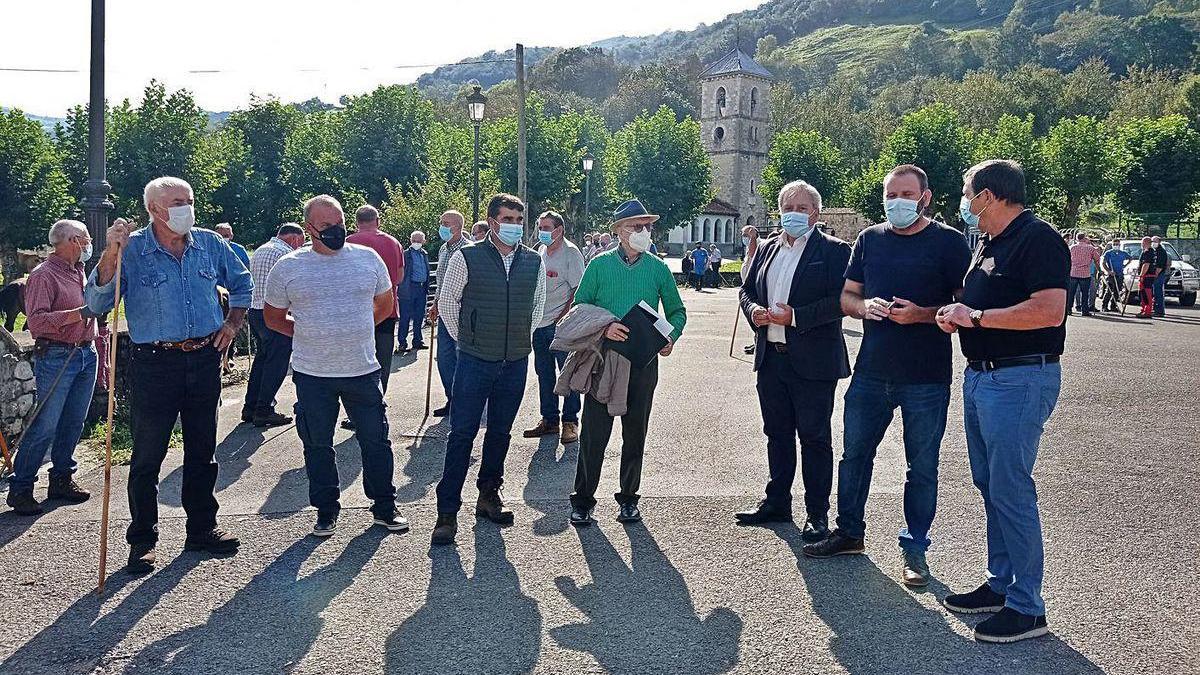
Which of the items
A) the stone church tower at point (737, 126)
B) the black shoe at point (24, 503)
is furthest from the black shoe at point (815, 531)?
the stone church tower at point (737, 126)

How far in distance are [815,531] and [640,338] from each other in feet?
5.01

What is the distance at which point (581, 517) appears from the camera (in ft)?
19.3

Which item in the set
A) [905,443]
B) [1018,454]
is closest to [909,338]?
[905,443]

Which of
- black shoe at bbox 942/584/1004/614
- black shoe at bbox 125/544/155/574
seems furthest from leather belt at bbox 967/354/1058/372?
black shoe at bbox 125/544/155/574

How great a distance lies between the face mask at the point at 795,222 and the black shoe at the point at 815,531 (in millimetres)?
1646

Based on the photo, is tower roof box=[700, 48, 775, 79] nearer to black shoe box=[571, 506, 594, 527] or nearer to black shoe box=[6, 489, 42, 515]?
black shoe box=[571, 506, 594, 527]

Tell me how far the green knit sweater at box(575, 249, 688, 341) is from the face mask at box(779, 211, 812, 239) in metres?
0.80

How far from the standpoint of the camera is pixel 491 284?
19.3 ft

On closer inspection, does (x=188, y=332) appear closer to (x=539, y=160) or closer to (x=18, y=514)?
(x=18, y=514)

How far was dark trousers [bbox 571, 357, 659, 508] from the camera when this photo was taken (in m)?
5.94

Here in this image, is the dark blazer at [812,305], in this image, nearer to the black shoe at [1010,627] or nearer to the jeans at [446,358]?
the black shoe at [1010,627]

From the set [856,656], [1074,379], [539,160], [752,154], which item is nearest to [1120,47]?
[752,154]

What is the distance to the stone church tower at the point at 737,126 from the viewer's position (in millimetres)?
93062

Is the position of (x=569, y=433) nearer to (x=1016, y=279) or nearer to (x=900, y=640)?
(x=900, y=640)
